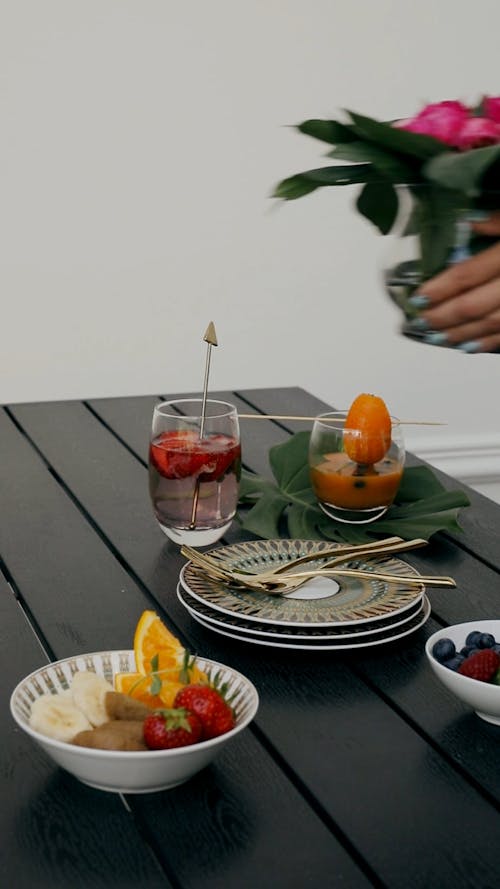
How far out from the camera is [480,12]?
310 cm

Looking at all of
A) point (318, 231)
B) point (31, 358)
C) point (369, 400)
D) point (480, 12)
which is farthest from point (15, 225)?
point (369, 400)

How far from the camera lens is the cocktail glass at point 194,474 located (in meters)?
1.26

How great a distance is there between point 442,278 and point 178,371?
2.14 m

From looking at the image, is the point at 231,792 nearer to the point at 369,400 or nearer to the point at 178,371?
the point at 369,400

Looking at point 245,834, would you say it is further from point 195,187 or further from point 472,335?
point 195,187

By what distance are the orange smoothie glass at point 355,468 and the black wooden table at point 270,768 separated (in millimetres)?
76

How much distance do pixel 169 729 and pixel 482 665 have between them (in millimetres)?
261

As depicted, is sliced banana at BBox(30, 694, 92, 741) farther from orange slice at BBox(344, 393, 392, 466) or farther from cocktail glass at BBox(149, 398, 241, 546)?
orange slice at BBox(344, 393, 392, 466)

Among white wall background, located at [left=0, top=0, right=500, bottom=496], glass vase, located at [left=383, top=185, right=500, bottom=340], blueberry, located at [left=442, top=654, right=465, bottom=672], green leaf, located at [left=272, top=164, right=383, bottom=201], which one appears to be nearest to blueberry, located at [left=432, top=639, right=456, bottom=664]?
blueberry, located at [left=442, top=654, right=465, bottom=672]

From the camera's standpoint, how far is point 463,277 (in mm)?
848

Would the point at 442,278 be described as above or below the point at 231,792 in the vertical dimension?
above

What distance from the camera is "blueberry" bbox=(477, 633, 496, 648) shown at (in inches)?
38.9

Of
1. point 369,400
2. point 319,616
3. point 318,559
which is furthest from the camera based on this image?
point 369,400

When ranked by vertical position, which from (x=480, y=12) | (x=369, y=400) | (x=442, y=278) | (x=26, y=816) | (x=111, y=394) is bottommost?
(x=111, y=394)
